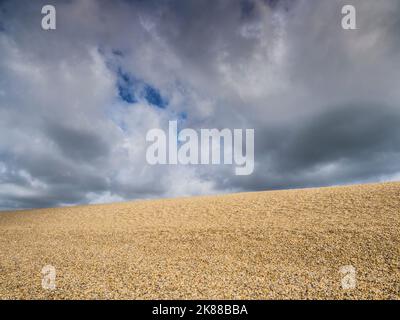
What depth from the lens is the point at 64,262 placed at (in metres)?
11.2

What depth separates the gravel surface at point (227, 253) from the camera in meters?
7.71

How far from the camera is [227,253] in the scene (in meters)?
11.3

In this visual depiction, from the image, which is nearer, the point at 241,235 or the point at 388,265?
the point at 388,265

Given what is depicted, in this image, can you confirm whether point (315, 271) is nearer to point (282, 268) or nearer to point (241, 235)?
point (282, 268)

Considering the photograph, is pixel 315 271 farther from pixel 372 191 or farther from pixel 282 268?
pixel 372 191

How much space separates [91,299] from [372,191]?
20844 millimetres

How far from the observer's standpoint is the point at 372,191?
19141mm

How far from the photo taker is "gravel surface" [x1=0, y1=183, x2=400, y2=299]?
7715mm

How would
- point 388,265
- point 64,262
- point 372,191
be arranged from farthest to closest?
point 372,191 → point 64,262 → point 388,265

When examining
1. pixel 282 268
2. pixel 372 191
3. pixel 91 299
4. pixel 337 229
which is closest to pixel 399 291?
pixel 282 268

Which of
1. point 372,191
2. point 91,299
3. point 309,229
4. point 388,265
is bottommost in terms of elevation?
point 91,299
